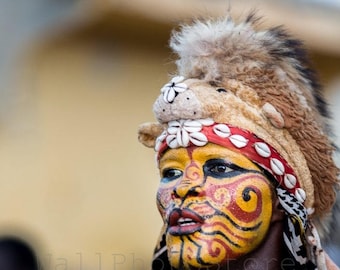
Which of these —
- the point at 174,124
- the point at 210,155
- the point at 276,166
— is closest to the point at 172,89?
the point at 174,124

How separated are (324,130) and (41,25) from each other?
3322mm

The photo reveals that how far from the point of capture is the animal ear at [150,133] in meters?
2.59

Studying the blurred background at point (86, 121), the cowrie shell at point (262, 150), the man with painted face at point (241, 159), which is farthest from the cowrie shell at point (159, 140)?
the blurred background at point (86, 121)

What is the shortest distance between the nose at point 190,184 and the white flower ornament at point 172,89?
0.58 feet

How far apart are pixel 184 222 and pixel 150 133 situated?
12.6 inches

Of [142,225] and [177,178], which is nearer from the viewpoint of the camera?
[177,178]

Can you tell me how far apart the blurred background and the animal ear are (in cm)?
281

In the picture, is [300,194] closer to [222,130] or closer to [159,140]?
[222,130]

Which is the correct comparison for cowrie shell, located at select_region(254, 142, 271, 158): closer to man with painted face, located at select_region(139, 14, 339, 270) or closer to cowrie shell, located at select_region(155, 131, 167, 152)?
man with painted face, located at select_region(139, 14, 339, 270)

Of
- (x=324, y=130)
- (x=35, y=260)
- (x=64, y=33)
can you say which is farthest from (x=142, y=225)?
(x=324, y=130)

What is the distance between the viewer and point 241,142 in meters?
2.40

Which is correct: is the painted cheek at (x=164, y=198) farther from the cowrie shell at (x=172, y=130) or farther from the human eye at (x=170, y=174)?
the cowrie shell at (x=172, y=130)

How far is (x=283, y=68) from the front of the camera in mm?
Answer: 2545

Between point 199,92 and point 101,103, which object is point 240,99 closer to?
point 199,92
